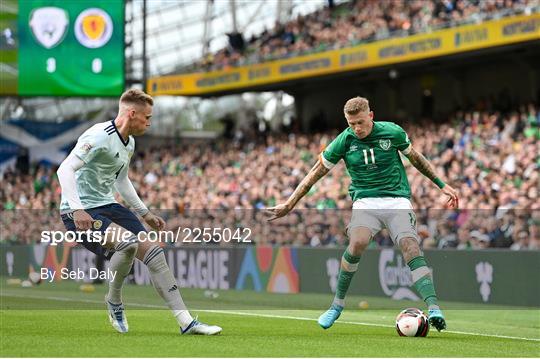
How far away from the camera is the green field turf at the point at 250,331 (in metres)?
9.55

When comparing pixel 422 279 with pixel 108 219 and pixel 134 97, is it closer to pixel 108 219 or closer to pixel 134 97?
pixel 108 219

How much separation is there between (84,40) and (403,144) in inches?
911

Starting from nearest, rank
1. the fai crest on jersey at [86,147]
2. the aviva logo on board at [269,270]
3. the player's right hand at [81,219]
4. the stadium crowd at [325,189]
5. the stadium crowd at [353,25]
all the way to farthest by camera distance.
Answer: the player's right hand at [81,219] < the fai crest on jersey at [86,147] < the stadium crowd at [325,189] < the aviva logo on board at [269,270] < the stadium crowd at [353,25]

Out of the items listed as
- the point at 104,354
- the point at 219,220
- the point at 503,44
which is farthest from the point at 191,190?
the point at 104,354

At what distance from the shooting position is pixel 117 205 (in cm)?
1106

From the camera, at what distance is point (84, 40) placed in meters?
33.6

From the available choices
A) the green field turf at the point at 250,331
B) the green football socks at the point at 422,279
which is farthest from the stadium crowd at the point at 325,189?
the green football socks at the point at 422,279

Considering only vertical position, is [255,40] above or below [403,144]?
above

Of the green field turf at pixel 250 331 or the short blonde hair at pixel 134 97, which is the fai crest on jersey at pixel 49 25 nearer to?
the green field turf at pixel 250 331

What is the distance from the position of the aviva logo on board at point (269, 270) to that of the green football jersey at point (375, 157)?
10866 millimetres

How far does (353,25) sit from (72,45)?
9.08m

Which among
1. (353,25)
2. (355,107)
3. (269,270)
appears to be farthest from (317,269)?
(353,25)

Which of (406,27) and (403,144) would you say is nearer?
(403,144)

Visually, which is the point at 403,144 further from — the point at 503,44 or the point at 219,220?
the point at 503,44
